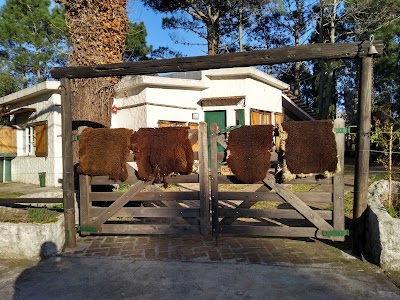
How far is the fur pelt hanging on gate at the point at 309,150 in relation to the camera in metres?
4.29

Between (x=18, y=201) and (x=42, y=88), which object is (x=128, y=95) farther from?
(x=18, y=201)

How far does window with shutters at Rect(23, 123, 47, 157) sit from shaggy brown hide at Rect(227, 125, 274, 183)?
875cm

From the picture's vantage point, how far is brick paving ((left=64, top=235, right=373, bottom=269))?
13.9 feet

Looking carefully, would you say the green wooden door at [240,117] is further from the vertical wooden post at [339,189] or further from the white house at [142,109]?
the vertical wooden post at [339,189]

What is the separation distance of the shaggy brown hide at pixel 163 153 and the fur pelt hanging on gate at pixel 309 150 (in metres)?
1.39

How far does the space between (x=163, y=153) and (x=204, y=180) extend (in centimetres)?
72

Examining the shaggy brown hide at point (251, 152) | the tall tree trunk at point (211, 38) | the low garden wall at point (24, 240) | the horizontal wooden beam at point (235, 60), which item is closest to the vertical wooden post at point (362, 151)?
the horizontal wooden beam at point (235, 60)

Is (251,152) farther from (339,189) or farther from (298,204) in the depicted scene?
(339,189)

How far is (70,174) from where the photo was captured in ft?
16.4

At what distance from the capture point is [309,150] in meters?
4.34

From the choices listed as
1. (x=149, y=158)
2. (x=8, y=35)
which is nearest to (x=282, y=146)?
(x=149, y=158)


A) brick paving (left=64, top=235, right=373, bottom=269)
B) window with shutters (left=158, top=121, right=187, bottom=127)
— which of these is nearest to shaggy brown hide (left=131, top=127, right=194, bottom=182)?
brick paving (left=64, top=235, right=373, bottom=269)

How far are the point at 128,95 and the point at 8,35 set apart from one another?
17.5 m

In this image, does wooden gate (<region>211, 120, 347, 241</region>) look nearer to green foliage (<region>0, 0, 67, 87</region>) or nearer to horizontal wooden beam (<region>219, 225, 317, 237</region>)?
horizontal wooden beam (<region>219, 225, 317, 237</region>)
